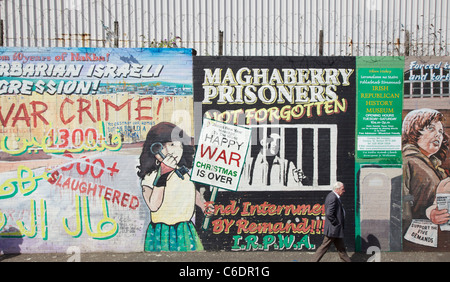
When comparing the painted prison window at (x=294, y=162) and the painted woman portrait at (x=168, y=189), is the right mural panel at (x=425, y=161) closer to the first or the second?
the painted prison window at (x=294, y=162)

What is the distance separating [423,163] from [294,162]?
257cm

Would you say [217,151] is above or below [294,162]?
above

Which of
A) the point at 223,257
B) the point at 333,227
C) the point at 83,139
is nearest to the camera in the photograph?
the point at 333,227

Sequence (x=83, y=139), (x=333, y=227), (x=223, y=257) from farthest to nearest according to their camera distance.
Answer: (x=83, y=139) < (x=223, y=257) < (x=333, y=227)

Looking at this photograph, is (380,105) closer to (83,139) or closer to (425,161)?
(425,161)

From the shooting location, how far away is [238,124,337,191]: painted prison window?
7.28m

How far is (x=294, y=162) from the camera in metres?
7.29

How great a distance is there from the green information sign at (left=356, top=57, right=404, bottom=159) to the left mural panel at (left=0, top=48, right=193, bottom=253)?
3.41 metres

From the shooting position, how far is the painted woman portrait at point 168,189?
7219 millimetres

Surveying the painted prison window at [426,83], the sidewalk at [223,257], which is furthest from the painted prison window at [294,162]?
the painted prison window at [426,83]

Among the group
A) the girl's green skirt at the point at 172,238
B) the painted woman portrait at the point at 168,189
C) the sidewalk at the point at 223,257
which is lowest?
the sidewalk at the point at 223,257

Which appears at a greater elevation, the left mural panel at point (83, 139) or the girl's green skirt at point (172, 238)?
the left mural panel at point (83, 139)

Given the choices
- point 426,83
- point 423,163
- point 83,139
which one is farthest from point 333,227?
point 83,139

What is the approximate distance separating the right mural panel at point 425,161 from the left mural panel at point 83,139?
4374 millimetres
